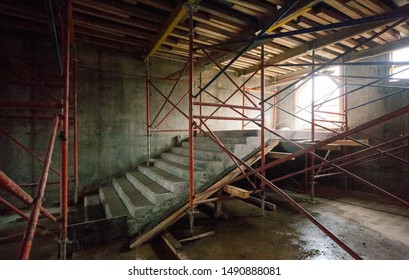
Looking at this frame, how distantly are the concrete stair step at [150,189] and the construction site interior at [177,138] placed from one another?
3 centimetres

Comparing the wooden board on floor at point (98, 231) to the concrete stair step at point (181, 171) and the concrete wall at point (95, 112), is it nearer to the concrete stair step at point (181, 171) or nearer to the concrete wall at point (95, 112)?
the concrete stair step at point (181, 171)

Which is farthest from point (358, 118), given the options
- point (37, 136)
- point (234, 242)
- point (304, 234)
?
point (37, 136)

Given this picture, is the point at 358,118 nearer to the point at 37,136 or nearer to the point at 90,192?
the point at 90,192

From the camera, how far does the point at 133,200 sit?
4.20 meters

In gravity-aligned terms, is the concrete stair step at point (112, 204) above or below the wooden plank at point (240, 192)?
below

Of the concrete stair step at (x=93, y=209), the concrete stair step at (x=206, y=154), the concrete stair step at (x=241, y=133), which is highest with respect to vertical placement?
the concrete stair step at (x=241, y=133)

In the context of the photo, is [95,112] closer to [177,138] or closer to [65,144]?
[177,138]

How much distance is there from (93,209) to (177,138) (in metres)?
3.47

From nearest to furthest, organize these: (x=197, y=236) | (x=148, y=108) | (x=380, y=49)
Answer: (x=197, y=236) → (x=380, y=49) → (x=148, y=108)

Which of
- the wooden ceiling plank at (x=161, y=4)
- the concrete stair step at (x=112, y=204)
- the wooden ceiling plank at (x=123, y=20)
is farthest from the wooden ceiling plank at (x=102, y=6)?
the concrete stair step at (x=112, y=204)

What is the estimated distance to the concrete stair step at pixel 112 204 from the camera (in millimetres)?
3996

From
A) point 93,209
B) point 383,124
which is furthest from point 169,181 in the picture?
point 383,124

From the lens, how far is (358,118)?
297 inches

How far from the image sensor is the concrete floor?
11.4 ft
